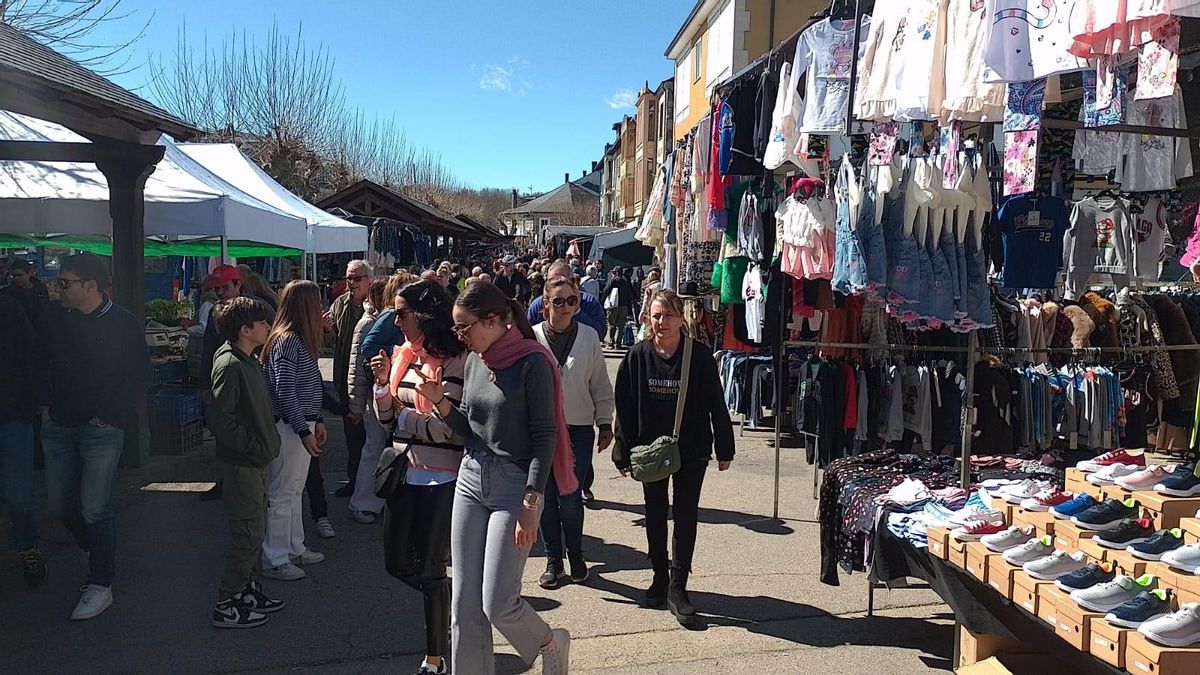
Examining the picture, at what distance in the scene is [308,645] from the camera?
14.1ft

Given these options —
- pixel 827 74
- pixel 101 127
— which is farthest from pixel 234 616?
pixel 827 74

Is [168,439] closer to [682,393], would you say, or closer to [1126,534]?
[682,393]

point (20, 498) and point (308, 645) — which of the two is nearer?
point (308, 645)

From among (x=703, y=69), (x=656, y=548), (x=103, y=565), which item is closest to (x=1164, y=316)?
(x=656, y=548)

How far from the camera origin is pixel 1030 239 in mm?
5387

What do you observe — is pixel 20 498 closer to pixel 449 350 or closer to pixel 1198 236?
pixel 449 350

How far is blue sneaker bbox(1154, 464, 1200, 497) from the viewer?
3.38 m

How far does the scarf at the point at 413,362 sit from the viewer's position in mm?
3627

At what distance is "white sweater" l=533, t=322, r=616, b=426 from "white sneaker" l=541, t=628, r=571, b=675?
66.4 inches

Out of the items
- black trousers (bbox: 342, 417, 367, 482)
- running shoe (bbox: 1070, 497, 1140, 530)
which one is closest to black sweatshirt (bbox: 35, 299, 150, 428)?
black trousers (bbox: 342, 417, 367, 482)

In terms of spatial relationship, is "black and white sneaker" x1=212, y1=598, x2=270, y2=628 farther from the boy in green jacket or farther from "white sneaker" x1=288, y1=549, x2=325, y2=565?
"white sneaker" x1=288, y1=549, x2=325, y2=565

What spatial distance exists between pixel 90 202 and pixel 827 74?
7059mm

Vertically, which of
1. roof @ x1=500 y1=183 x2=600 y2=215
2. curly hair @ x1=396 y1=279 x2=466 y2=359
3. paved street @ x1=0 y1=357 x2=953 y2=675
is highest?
roof @ x1=500 y1=183 x2=600 y2=215

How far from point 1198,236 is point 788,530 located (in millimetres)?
3152
